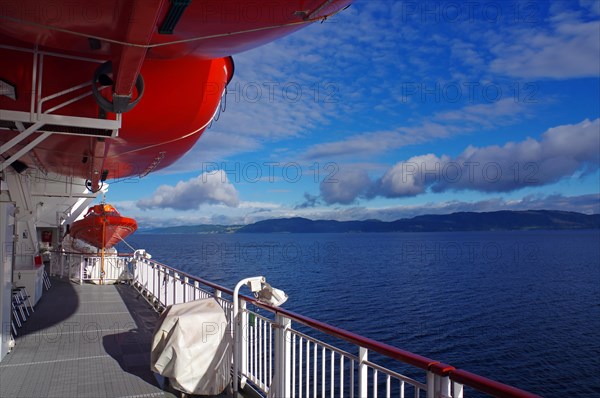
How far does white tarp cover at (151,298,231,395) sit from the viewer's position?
3904mm

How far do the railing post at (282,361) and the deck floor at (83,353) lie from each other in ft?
3.96

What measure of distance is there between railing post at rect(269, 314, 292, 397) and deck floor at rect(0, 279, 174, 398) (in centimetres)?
121

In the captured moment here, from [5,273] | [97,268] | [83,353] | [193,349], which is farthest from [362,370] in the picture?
[97,268]

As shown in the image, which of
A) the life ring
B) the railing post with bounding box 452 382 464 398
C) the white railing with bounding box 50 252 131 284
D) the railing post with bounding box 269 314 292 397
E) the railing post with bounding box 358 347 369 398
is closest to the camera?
the railing post with bounding box 452 382 464 398

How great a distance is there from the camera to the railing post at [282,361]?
11.5 feet

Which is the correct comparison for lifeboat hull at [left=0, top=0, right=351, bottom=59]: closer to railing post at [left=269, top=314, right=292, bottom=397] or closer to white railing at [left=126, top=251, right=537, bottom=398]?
white railing at [left=126, top=251, right=537, bottom=398]

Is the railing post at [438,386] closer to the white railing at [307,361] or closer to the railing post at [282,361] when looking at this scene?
the white railing at [307,361]

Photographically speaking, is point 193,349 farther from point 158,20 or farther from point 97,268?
point 97,268

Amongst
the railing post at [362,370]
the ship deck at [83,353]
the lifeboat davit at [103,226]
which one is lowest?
the ship deck at [83,353]

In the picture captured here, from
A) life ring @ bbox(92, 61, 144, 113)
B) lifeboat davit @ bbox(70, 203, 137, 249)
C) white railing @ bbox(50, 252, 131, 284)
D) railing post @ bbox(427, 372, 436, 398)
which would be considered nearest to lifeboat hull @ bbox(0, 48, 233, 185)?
life ring @ bbox(92, 61, 144, 113)

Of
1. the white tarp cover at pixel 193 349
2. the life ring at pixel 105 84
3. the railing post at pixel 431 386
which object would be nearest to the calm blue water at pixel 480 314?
the white tarp cover at pixel 193 349

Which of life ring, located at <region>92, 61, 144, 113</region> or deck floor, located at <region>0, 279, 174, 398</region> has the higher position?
life ring, located at <region>92, 61, 144, 113</region>

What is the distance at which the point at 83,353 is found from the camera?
17.7 feet

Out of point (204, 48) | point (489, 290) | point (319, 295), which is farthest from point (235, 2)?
point (489, 290)
